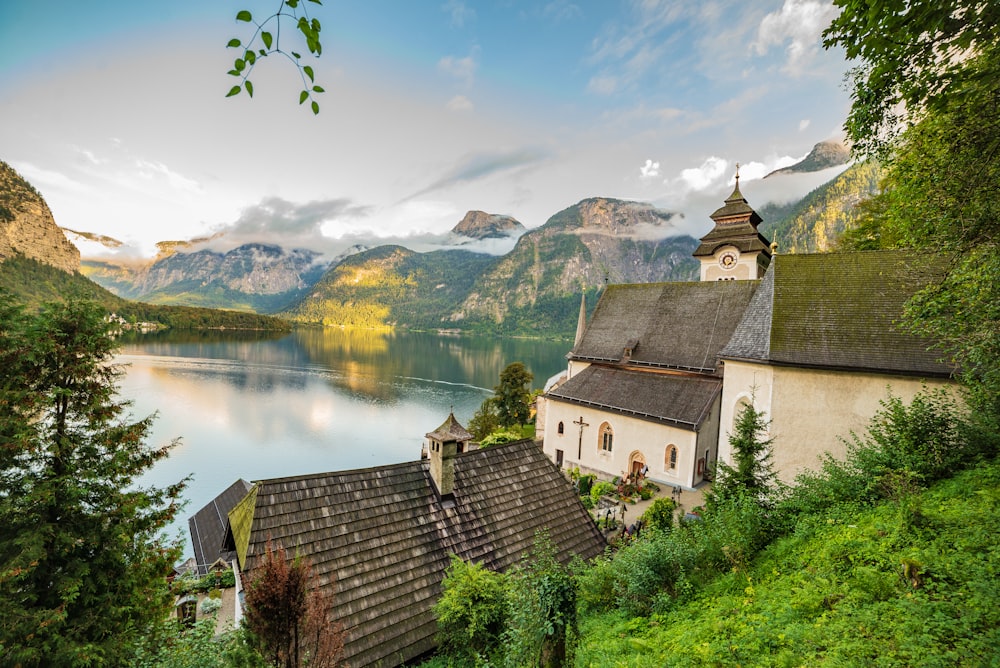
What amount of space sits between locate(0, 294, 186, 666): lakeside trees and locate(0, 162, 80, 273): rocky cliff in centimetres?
16428

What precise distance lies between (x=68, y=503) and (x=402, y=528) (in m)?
5.89

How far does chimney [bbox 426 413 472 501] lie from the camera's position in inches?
416

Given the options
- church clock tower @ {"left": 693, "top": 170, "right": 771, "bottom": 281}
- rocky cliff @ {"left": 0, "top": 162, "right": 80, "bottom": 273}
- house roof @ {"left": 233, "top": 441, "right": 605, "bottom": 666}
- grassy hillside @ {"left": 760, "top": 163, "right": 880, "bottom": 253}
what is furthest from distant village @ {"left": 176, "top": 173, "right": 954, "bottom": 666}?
rocky cliff @ {"left": 0, "top": 162, "right": 80, "bottom": 273}

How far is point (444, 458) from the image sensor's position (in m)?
10.6

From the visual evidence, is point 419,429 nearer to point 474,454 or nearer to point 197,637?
point 474,454

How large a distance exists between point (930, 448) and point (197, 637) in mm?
14028

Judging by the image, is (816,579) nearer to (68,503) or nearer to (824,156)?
(68,503)

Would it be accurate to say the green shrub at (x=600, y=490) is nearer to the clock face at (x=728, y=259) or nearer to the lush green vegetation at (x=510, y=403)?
the lush green vegetation at (x=510, y=403)

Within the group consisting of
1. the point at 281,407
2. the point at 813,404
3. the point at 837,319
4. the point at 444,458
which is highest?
the point at 837,319

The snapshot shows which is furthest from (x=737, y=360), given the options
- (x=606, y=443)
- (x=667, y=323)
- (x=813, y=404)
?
(x=606, y=443)

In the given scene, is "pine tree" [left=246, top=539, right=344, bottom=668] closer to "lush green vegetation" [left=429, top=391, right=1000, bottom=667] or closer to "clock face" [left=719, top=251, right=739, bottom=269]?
"lush green vegetation" [left=429, top=391, right=1000, bottom=667]

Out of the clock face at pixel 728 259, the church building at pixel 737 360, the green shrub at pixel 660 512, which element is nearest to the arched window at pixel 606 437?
the church building at pixel 737 360

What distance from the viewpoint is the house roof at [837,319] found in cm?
1328

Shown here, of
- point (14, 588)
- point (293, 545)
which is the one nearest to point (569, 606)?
point (293, 545)
